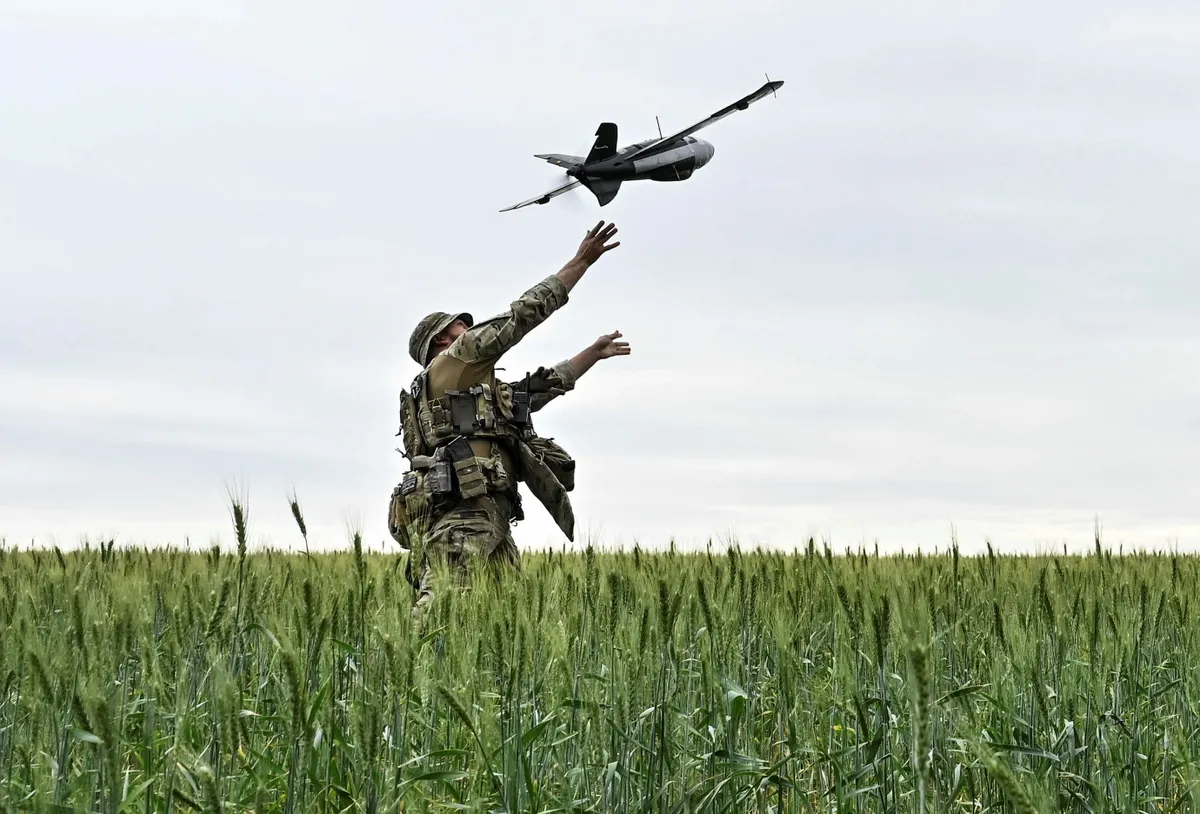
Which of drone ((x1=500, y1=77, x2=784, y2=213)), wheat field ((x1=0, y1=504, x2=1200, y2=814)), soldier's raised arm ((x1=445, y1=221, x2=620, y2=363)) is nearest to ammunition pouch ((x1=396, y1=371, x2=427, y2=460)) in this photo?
soldier's raised arm ((x1=445, y1=221, x2=620, y2=363))

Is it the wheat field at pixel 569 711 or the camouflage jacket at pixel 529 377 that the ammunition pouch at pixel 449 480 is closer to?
the camouflage jacket at pixel 529 377

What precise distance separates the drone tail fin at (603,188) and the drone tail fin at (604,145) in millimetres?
410

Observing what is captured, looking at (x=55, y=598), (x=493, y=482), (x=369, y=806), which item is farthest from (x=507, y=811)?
(x=493, y=482)

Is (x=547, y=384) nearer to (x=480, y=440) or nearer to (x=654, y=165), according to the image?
(x=480, y=440)

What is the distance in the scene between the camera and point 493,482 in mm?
7387

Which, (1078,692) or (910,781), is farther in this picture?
(1078,692)

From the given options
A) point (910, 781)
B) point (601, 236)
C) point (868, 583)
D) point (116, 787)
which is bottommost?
point (910, 781)

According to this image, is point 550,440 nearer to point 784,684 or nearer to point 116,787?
point 784,684

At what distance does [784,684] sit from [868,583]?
1.82 meters

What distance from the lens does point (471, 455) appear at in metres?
7.36

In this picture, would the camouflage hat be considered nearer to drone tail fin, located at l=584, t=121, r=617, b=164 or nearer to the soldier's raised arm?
the soldier's raised arm

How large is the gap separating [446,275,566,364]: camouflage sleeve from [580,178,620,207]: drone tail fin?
1188cm

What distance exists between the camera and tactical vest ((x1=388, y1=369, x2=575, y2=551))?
24.1 ft

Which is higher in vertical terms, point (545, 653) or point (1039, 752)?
point (545, 653)
